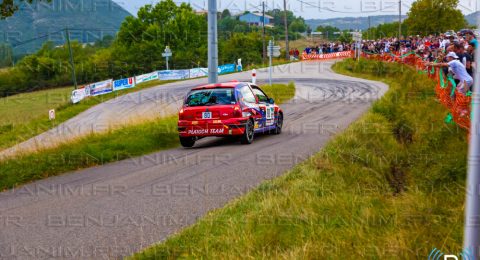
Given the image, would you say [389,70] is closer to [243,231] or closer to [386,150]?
[386,150]

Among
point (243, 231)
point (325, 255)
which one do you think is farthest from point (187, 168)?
point (325, 255)

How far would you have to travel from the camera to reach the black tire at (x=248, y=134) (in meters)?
13.8

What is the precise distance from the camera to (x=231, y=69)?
211 feet

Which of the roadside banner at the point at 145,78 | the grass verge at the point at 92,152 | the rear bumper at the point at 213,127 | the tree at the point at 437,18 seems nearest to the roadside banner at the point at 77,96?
the roadside banner at the point at 145,78

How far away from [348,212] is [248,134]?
27.0 ft

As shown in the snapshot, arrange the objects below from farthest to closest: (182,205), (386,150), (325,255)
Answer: (386,150)
(182,205)
(325,255)

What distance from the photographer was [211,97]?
547 inches

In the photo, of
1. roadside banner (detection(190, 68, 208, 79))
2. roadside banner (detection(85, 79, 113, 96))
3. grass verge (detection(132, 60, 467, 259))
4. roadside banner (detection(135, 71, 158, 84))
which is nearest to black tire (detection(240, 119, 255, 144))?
grass verge (detection(132, 60, 467, 259))

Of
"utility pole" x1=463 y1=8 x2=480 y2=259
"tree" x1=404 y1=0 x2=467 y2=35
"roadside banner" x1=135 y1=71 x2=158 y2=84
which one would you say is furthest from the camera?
"tree" x1=404 y1=0 x2=467 y2=35

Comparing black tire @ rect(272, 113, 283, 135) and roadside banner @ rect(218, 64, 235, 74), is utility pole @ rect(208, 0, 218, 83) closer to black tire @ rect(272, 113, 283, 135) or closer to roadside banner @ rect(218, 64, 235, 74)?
black tire @ rect(272, 113, 283, 135)

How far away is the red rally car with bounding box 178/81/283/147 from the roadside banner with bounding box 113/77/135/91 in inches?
1529

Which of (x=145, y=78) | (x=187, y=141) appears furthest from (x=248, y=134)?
(x=145, y=78)

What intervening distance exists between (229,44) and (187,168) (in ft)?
327

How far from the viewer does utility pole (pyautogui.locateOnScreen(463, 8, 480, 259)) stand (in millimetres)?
2766
